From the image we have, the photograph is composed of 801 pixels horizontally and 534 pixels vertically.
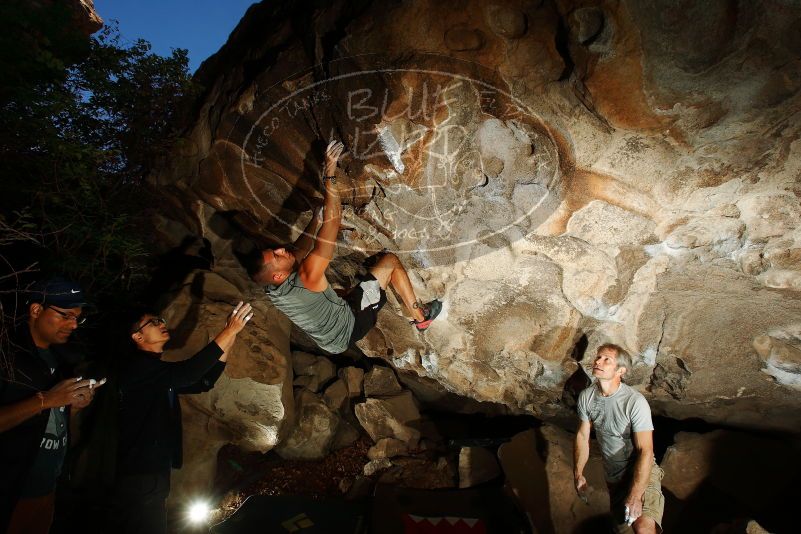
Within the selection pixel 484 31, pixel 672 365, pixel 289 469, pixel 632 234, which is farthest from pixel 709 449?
pixel 289 469

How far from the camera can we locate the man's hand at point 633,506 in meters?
3.00

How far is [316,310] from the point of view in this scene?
3.49 meters

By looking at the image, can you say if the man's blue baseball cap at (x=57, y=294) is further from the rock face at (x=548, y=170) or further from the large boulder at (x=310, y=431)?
the large boulder at (x=310, y=431)

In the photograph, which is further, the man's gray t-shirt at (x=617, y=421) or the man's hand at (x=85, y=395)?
the man's gray t-shirt at (x=617, y=421)

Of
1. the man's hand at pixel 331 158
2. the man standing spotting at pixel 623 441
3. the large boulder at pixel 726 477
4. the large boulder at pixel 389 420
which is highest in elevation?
the man's hand at pixel 331 158

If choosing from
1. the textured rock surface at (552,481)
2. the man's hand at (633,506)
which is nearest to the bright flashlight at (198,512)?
the textured rock surface at (552,481)

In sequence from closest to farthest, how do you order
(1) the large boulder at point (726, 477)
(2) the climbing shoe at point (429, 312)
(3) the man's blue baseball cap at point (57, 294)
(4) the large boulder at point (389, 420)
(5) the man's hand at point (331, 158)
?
1. (3) the man's blue baseball cap at point (57, 294)
2. (5) the man's hand at point (331, 158)
3. (2) the climbing shoe at point (429, 312)
4. (1) the large boulder at point (726, 477)
5. (4) the large boulder at point (389, 420)

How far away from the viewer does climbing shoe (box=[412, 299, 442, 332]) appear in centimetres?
435

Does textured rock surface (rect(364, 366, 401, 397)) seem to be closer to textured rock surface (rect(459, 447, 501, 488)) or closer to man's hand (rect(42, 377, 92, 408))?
textured rock surface (rect(459, 447, 501, 488))

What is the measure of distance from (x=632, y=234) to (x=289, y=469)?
21.2 feet

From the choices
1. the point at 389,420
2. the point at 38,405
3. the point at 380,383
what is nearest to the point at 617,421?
the point at 38,405

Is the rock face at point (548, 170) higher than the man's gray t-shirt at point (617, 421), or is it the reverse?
the rock face at point (548, 170)

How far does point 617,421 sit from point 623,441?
0.58ft

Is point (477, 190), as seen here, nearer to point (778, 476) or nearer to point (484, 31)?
point (484, 31)
